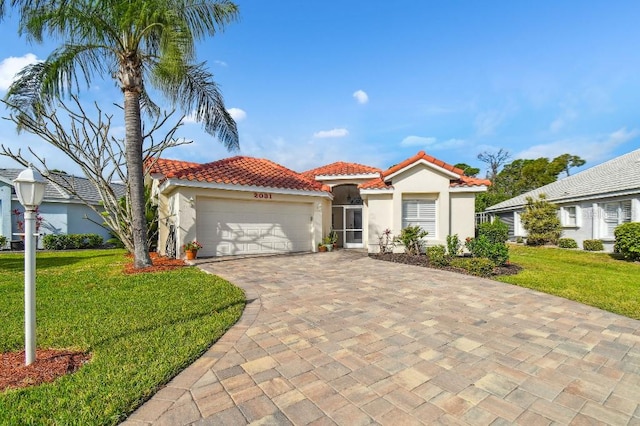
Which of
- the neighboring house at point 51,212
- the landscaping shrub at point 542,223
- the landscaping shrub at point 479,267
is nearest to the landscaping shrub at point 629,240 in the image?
the landscaping shrub at point 542,223

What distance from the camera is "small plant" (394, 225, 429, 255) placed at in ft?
41.8

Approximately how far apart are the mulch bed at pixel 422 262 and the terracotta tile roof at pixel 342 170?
565 cm

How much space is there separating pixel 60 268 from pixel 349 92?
15326 millimetres

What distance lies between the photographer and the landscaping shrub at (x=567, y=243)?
17730 millimetres

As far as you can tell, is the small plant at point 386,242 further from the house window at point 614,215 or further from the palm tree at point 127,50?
the house window at point 614,215

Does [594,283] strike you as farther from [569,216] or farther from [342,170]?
[569,216]

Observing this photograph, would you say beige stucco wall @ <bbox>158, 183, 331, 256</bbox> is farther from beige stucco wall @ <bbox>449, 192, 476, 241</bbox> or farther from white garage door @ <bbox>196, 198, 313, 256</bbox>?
beige stucco wall @ <bbox>449, 192, 476, 241</bbox>

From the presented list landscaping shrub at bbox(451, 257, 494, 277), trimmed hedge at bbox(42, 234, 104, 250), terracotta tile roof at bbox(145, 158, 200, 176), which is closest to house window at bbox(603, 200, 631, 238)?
landscaping shrub at bbox(451, 257, 494, 277)

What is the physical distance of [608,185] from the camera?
655 inches

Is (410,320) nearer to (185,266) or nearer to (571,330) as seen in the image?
(571,330)

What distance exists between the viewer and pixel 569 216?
19.4 m

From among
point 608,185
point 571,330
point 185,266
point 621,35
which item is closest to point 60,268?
point 185,266

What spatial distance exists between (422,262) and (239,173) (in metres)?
9.19

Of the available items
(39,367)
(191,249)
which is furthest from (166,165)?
(39,367)
